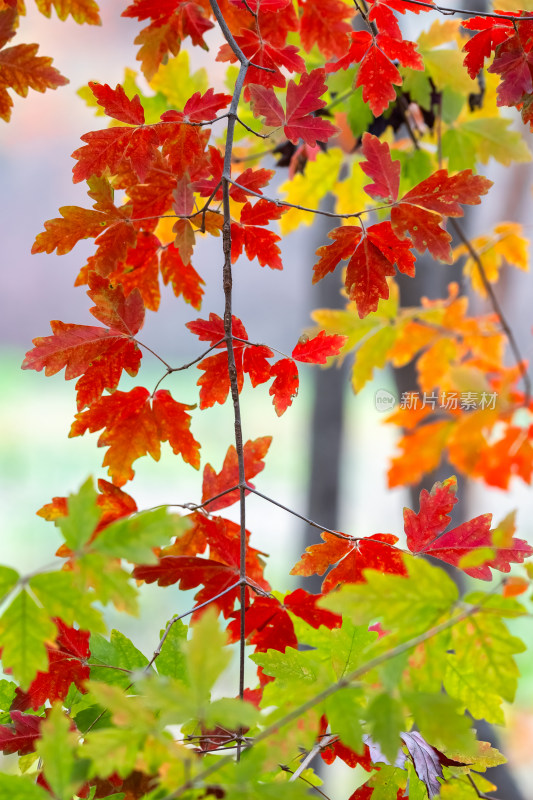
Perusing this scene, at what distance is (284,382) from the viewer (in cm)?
74

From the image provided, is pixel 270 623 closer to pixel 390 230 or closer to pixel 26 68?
pixel 390 230

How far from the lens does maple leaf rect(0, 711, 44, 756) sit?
1.99 feet

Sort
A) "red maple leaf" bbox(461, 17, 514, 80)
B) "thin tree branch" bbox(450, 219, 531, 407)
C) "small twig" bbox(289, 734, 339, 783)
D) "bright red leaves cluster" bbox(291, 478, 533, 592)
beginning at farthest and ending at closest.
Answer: "thin tree branch" bbox(450, 219, 531, 407)
"red maple leaf" bbox(461, 17, 514, 80)
"bright red leaves cluster" bbox(291, 478, 533, 592)
"small twig" bbox(289, 734, 339, 783)

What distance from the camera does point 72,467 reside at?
584 cm

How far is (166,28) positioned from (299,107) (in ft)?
0.90

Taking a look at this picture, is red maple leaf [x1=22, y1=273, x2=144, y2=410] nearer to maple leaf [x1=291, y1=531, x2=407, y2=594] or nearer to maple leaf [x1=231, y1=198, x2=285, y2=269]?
maple leaf [x1=231, y1=198, x2=285, y2=269]

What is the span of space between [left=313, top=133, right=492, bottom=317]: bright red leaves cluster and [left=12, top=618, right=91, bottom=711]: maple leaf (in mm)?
458

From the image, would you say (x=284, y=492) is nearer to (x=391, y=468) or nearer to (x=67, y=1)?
(x=391, y=468)

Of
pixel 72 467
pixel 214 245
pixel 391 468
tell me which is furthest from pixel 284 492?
pixel 391 468

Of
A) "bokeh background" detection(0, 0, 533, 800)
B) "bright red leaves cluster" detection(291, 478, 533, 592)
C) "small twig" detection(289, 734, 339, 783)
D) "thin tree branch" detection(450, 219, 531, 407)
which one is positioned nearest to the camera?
"small twig" detection(289, 734, 339, 783)

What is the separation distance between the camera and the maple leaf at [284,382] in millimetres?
732

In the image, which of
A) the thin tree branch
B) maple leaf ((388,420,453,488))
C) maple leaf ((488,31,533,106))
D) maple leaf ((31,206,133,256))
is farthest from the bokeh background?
maple leaf ((31,206,133,256))

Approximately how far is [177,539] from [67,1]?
2.22 ft

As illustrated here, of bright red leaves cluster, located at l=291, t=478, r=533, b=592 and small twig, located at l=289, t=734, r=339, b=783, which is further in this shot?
bright red leaves cluster, located at l=291, t=478, r=533, b=592
